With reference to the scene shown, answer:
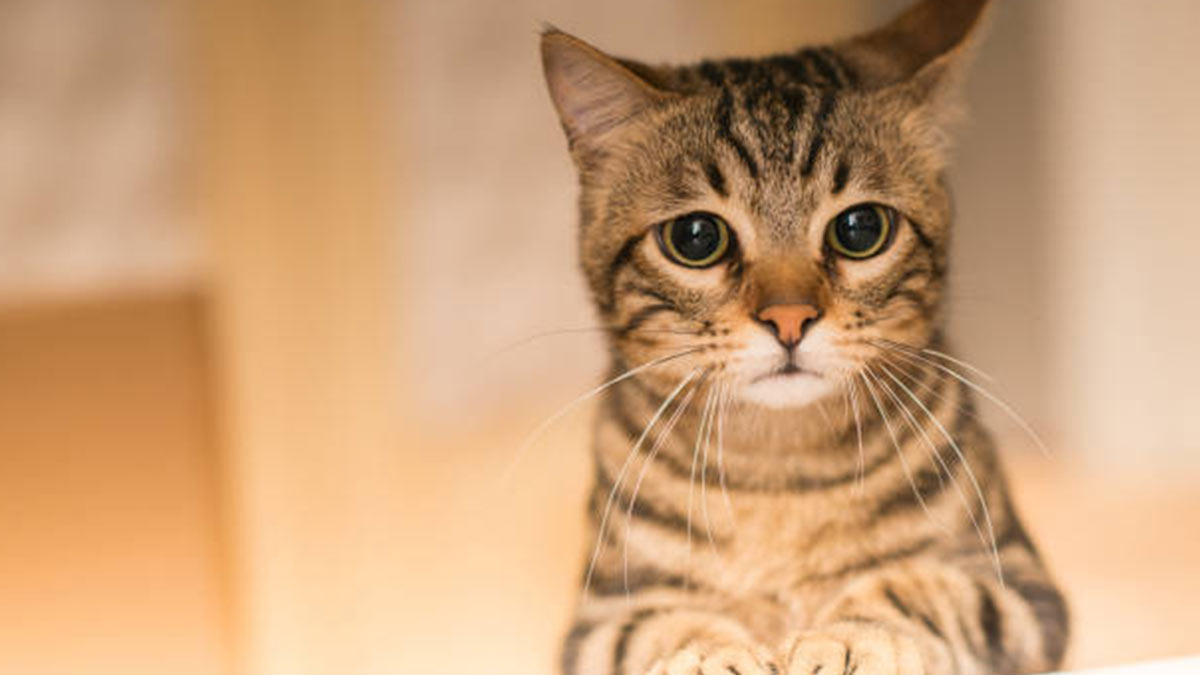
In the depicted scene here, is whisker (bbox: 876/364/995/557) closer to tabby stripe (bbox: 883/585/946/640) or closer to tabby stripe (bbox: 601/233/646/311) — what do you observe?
tabby stripe (bbox: 883/585/946/640)

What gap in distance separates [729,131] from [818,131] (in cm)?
7

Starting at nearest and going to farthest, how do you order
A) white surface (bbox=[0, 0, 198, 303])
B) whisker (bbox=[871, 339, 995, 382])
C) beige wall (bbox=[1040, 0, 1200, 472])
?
white surface (bbox=[0, 0, 198, 303])
whisker (bbox=[871, 339, 995, 382])
beige wall (bbox=[1040, 0, 1200, 472])

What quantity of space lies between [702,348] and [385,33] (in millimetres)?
313

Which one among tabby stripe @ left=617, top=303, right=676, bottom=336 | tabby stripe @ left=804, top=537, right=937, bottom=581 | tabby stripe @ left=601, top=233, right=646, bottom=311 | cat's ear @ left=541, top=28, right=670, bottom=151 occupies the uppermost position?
cat's ear @ left=541, top=28, right=670, bottom=151

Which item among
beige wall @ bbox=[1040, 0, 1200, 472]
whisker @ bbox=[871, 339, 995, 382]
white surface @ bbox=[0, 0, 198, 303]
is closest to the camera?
white surface @ bbox=[0, 0, 198, 303]

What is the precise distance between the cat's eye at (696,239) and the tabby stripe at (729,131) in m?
0.04

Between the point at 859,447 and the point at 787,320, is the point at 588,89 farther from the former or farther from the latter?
the point at 859,447

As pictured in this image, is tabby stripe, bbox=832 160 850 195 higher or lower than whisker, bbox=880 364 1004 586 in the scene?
higher

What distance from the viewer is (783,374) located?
0.75 m

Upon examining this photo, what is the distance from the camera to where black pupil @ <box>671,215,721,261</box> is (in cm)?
77

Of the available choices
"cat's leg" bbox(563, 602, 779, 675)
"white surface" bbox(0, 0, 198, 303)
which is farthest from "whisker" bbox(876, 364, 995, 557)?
"white surface" bbox(0, 0, 198, 303)

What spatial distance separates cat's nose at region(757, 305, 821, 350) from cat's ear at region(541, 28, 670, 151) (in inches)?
6.9

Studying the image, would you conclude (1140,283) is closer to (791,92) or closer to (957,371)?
(957,371)

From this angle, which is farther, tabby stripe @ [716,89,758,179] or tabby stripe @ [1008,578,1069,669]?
tabby stripe @ [1008,578,1069,669]
